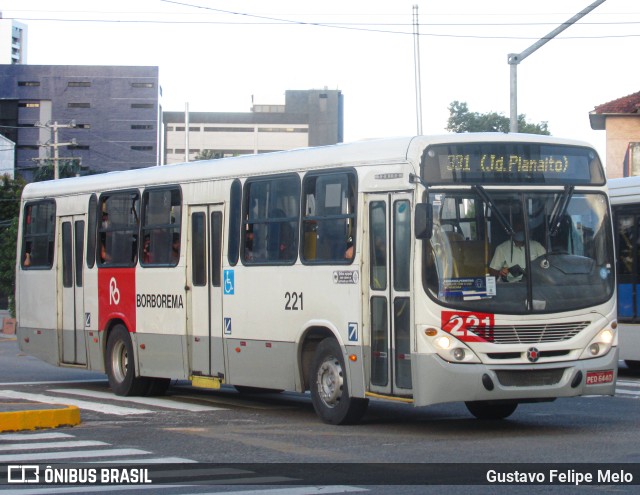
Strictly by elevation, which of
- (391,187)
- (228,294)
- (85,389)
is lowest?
(85,389)

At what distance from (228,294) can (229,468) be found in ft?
17.8

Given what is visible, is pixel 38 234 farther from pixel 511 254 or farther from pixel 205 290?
pixel 511 254

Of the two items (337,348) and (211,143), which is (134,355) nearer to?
(337,348)

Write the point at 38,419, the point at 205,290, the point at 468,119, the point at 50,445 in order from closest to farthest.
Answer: the point at 50,445
the point at 38,419
the point at 205,290
the point at 468,119

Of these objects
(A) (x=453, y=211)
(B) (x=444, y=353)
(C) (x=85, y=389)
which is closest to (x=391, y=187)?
(A) (x=453, y=211)

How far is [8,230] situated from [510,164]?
5670cm

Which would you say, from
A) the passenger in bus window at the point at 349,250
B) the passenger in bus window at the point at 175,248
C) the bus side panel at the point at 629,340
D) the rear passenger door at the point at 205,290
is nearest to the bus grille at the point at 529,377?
the passenger in bus window at the point at 349,250

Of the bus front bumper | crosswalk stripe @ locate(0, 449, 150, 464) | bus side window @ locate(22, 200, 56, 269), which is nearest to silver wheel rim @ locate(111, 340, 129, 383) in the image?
bus side window @ locate(22, 200, 56, 269)

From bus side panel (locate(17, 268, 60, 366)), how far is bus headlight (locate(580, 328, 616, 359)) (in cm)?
988

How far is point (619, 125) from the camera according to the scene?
50344 mm

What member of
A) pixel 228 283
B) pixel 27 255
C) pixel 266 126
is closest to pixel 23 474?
pixel 228 283

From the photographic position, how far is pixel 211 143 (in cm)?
17162

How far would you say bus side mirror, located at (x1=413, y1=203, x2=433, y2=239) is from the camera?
12273mm

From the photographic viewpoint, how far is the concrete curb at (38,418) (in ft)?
43.9
